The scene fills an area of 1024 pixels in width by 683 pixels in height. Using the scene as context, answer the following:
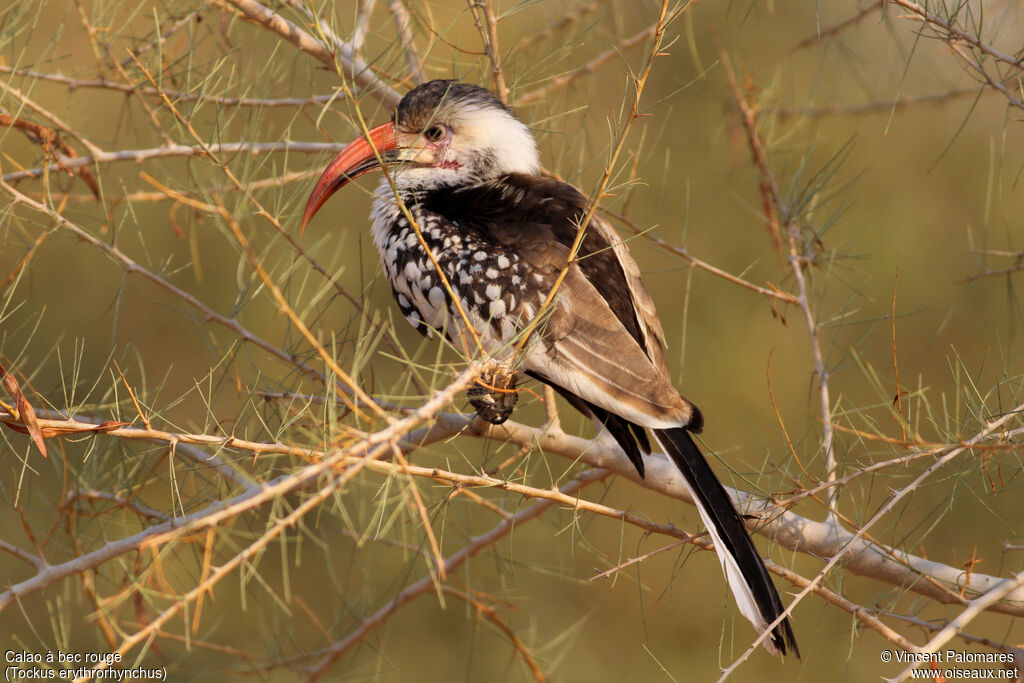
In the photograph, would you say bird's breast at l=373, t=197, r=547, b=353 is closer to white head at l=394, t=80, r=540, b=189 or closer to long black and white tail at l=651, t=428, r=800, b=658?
white head at l=394, t=80, r=540, b=189

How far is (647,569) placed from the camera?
5.92 meters

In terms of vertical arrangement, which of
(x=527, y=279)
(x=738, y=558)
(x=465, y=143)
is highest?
(x=465, y=143)

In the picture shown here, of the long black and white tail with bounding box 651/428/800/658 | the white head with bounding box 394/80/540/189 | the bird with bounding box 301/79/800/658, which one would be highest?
the white head with bounding box 394/80/540/189

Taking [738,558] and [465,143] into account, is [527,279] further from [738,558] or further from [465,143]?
[738,558]

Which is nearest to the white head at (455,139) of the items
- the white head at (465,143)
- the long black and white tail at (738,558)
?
the white head at (465,143)

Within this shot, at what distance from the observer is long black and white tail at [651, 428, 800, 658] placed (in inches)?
63.4

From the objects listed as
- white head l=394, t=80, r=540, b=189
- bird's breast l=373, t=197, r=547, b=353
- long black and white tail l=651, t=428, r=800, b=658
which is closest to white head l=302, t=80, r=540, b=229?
white head l=394, t=80, r=540, b=189

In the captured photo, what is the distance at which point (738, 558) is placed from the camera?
1.62 meters

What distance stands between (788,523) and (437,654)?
4.89 m

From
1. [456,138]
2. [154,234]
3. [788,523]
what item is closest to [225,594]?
[154,234]

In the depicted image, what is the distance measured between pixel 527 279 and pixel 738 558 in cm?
67

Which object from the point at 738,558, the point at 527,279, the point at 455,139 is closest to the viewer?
the point at 738,558

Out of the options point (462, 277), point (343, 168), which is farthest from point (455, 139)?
point (462, 277)

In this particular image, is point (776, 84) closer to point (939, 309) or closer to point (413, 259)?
point (413, 259)
